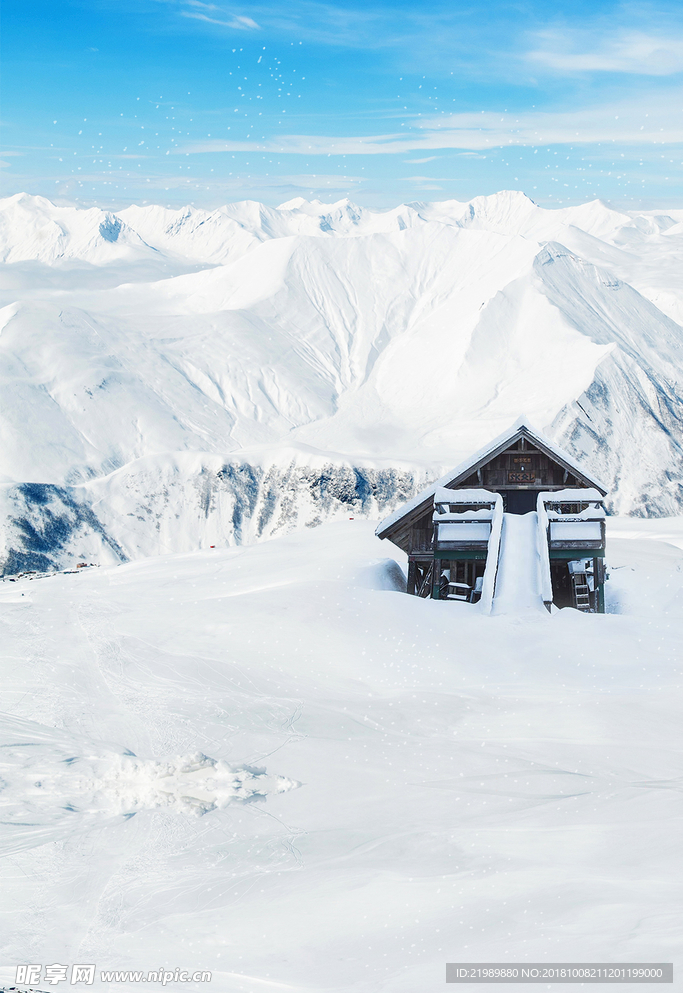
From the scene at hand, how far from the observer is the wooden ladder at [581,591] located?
61.5 ft

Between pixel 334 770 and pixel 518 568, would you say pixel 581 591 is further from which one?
pixel 334 770

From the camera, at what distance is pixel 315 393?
421ft

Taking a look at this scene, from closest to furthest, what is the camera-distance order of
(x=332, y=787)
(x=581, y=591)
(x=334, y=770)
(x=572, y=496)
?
1. (x=332, y=787)
2. (x=334, y=770)
3. (x=581, y=591)
4. (x=572, y=496)

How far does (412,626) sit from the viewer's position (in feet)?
46.3

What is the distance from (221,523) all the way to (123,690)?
226 feet

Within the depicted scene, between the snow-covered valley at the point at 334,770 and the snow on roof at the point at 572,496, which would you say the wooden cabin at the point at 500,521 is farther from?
the snow-covered valley at the point at 334,770

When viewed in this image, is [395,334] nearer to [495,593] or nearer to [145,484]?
[145,484]

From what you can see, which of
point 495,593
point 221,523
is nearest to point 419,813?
point 495,593

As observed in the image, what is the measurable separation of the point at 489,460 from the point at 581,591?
352 cm

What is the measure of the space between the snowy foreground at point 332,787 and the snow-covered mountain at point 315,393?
58.7 m

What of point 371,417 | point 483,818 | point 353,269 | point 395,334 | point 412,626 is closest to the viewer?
point 483,818

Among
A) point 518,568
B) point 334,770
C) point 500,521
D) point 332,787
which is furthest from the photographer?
point 500,521

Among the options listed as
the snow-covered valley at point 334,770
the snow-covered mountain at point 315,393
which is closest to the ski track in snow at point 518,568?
the snow-covered valley at point 334,770

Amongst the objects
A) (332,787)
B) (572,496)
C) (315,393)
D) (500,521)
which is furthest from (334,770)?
(315,393)
